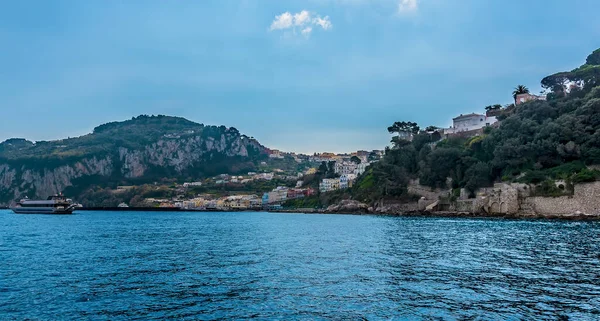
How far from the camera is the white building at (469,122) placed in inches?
4677

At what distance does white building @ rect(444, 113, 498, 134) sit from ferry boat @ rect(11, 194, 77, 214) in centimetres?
10781

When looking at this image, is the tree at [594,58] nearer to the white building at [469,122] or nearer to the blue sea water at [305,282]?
the white building at [469,122]

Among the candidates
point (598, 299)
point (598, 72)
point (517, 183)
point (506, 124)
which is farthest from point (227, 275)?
point (598, 72)

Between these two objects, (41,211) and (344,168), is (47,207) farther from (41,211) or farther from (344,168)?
(344,168)

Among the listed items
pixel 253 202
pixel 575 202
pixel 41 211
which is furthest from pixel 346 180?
pixel 41 211

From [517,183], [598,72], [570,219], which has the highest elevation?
[598,72]

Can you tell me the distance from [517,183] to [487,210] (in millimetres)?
8317

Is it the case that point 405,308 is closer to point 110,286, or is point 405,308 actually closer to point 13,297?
point 110,286

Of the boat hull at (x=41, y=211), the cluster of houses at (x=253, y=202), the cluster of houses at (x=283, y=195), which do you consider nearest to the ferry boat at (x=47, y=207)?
the boat hull at (x=41, y=211)

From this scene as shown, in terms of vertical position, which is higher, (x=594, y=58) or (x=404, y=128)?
(x=594, y=58)

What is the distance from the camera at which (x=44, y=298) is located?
670 inches

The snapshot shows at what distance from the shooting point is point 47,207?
381ft

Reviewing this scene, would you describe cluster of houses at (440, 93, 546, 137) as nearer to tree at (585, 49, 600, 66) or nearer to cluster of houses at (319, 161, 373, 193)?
tree at (585, 49, 600, 66)

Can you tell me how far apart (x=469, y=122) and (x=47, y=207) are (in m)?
118
